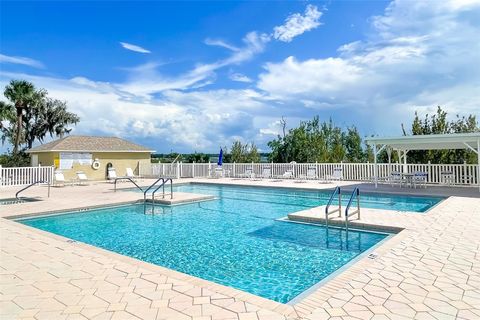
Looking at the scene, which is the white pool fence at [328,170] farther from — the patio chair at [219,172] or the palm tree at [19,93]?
the palm tree at [19,93]

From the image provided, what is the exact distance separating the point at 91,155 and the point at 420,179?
2018 cm

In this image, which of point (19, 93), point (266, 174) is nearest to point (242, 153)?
point (266, 174)

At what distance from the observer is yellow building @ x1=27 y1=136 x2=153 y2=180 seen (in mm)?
20719

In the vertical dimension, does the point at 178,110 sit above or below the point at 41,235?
above

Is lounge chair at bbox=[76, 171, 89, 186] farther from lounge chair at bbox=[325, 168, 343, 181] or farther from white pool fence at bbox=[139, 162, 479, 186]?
lounge chair at bbox=[325, 168, 343, 181]

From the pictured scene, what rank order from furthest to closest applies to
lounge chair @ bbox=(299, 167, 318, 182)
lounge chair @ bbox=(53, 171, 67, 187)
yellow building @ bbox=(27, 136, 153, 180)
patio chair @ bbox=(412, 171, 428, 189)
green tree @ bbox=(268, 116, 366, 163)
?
1. green tree @ bbox=(268, 116, 366, 163)
2. yellow building @ bbox=(27, 136, 153, 180)
3. lounge chair @ bbox=(299, 167, 318, 182)
4. lounge chair @ bbox=(53, 171, 67, 187)
5. patio chair @ bbox=(412, 171, 428, 189)

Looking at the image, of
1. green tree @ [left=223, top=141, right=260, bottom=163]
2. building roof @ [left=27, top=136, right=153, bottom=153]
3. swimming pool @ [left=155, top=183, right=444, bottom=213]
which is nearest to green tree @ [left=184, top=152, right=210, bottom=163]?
green tree @ [left=223, top=141, right=260, bottom=163]

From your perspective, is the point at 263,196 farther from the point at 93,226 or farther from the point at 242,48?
the point at 242,48

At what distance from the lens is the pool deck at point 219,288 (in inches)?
119

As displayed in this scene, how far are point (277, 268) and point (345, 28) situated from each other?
13390 mm

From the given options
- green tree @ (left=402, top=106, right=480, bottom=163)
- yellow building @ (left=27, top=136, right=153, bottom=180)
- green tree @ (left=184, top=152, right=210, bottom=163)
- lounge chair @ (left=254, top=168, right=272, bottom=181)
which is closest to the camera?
green tree @ (left=402, top=106, right=480, bottom=163)

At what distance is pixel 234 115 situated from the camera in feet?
91.6

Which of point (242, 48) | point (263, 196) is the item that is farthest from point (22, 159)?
point (263, 196)

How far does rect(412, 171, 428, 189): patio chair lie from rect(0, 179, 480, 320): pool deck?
9.15 m
